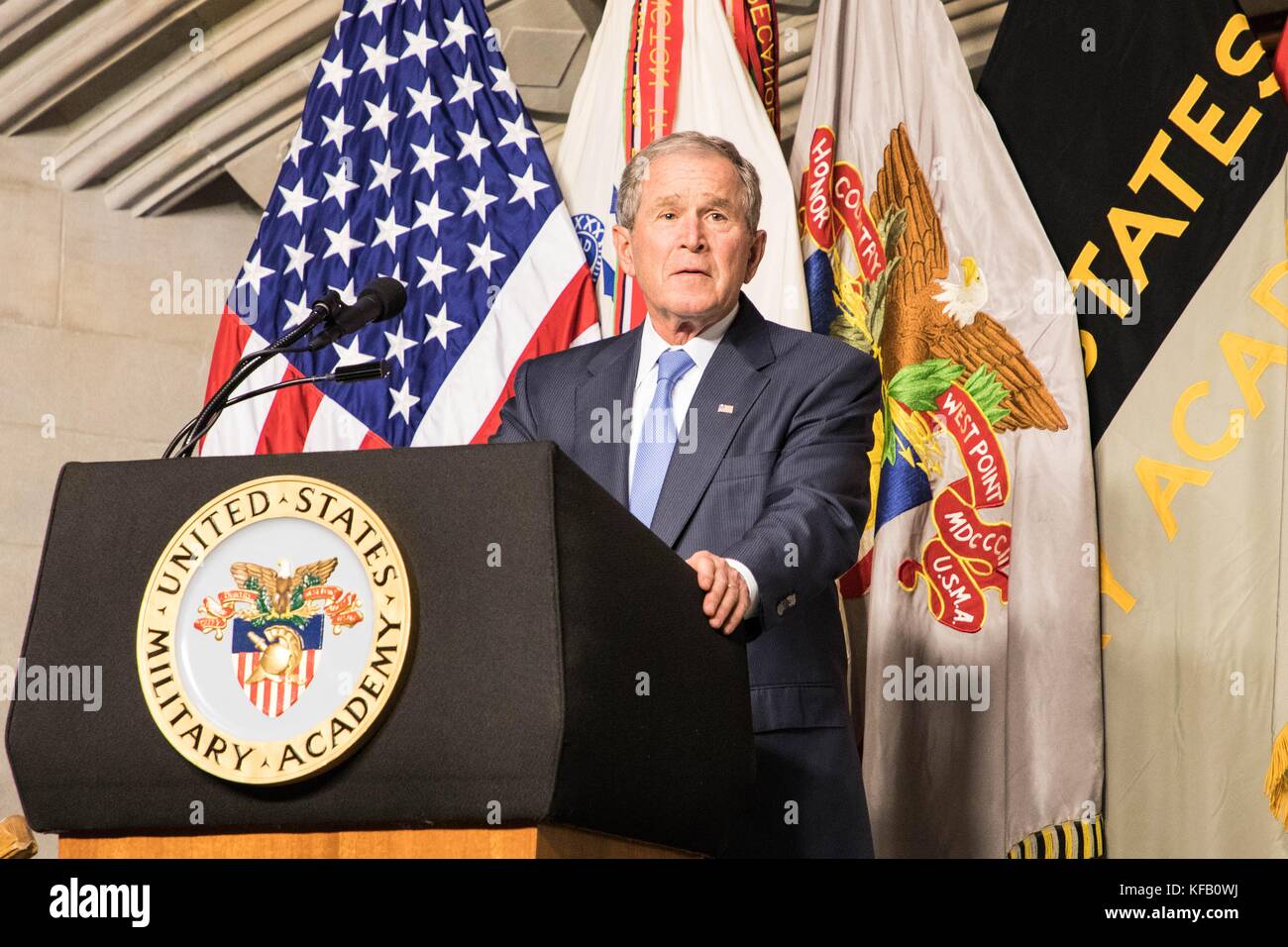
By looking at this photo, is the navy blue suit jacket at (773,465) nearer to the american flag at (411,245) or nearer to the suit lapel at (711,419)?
the suit lapel at (711,419)

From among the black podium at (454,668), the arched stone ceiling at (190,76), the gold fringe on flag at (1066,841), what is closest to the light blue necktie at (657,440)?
the black podium at (454,668)

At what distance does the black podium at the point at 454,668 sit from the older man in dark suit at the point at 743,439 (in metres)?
0.31

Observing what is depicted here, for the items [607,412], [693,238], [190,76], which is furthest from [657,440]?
[190,76]

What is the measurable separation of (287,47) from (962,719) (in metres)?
2.76

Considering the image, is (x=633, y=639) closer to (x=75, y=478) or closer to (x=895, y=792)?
(x=75, y=478)

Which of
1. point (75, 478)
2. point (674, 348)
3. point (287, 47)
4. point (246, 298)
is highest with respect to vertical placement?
point (287, 47)

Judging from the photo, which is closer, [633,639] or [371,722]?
[371,722]

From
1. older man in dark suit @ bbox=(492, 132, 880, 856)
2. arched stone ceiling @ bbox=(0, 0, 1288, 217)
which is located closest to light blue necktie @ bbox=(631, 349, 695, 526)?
older man in dark suit @ bbox=(492, 132, 880, 856)

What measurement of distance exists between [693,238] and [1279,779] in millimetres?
1829

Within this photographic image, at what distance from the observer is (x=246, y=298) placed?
4367mm

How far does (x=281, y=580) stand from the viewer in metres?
1.40

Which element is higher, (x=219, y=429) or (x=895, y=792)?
(x=219, y=429)

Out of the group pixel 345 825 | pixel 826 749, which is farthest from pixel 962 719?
pixel 345 825

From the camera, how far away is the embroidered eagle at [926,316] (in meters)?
3.60
